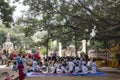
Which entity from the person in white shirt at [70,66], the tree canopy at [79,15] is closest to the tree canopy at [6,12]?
the tree canopy at [79,15]

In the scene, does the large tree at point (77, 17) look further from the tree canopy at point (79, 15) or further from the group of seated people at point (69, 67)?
the group of seated people at point (69, 67)

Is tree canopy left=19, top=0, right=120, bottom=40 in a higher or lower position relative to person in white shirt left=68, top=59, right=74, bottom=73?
higher

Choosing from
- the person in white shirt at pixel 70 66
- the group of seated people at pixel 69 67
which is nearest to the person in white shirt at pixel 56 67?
the group of seated people at pixel 69 67

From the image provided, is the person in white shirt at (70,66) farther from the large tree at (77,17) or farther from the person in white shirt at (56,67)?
A: the large tree at (77,17)

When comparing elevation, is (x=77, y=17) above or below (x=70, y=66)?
above

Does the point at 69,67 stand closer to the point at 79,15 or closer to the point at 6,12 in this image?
the point at 79,15

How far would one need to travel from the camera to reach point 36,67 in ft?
84.0

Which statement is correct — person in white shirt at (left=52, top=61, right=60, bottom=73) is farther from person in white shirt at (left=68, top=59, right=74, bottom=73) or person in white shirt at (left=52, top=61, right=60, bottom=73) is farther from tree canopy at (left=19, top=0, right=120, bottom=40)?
tree canopy at (left=19, top=0, right=120, bottom=40)

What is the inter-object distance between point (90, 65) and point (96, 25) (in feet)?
11.1

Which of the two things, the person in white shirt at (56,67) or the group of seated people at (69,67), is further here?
the person in white shirt at (56,67)

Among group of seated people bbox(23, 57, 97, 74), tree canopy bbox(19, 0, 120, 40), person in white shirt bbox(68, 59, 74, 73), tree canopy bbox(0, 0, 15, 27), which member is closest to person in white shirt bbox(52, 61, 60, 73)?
group of seated people bbox(23, 57, 97, 74)

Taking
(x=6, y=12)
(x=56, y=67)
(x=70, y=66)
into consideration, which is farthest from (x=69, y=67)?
(x=6, y=12)

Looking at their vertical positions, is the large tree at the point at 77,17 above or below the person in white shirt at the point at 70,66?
above

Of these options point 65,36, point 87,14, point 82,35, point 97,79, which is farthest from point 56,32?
point 97,79
